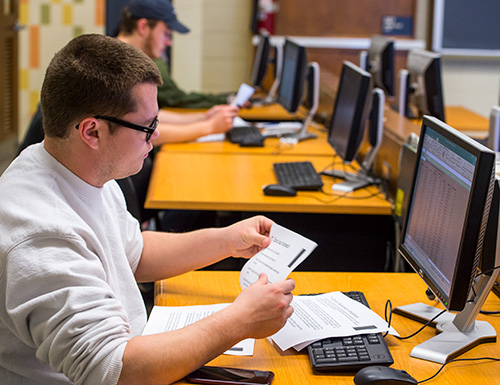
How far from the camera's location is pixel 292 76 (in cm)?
410

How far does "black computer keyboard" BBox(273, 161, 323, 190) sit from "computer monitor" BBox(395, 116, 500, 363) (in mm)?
1099

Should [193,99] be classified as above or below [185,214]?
above

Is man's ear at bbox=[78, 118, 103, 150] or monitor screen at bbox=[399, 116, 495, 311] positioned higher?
man's ear at bbox=[78, 118, 103, 150]

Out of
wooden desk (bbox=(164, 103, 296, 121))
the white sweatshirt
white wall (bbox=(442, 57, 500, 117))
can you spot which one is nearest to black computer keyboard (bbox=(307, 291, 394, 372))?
the white sweatshirt

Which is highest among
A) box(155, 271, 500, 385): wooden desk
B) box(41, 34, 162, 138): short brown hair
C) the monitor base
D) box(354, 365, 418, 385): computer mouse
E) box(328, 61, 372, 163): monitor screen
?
box(41, 34, 162, 138): short brown hair

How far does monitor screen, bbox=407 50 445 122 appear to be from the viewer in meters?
3.61

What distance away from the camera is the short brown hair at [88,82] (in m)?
1.28

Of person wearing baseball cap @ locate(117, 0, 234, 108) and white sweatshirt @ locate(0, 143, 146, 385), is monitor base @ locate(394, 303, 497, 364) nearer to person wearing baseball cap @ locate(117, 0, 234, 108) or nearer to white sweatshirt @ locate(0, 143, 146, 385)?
white sweatshirt @ locate(0, 143, 146, 385)

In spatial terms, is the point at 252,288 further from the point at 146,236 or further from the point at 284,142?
the point at 284,142

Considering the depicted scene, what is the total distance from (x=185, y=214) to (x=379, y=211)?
3.30 ft

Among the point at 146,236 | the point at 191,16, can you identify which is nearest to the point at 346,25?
the point at 191,16

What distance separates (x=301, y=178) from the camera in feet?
9.48

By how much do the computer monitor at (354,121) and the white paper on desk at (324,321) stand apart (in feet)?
3.94

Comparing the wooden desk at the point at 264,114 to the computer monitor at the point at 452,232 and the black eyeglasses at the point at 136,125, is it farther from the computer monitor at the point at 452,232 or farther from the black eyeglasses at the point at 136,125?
the black eyeglasses at the point at 136,125
